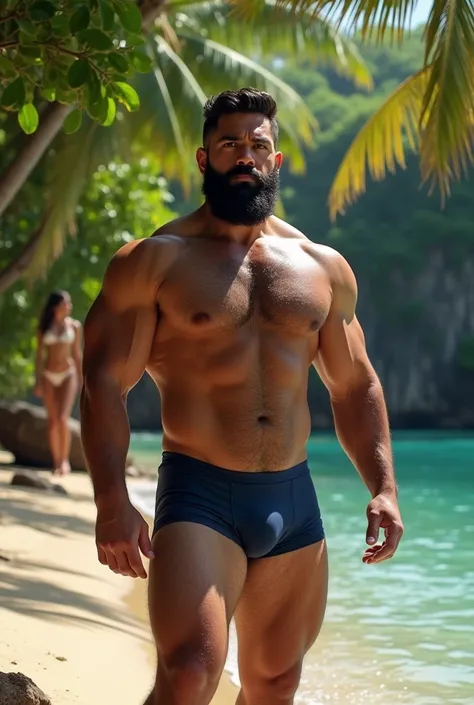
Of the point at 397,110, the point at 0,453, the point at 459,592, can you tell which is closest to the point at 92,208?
the point at 0,453

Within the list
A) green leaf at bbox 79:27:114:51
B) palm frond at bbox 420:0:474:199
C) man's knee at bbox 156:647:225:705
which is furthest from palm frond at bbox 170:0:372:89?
man's knee at bbox 156:647:225:705

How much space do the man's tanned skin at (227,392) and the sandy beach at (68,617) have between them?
1209 millimetres

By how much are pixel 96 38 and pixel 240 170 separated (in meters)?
0.63

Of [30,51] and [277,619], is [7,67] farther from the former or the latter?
[277,619]

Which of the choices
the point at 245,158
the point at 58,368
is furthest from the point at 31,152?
the point at 245,158

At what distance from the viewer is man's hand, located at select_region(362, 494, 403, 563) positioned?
3.49 meters

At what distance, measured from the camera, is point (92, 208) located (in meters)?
16.6

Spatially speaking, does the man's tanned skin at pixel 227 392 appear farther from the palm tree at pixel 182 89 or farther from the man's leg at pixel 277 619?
the palm tree at pixel 182 89

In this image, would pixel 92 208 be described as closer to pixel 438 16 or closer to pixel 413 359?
pixel 438 16

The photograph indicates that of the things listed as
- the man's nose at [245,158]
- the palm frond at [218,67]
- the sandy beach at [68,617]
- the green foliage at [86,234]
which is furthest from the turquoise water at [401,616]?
the palm frond at [218,67]

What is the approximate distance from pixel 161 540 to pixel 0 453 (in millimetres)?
14791

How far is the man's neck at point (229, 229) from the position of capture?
12.0 ft

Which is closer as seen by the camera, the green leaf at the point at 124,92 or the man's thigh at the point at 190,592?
the man's thigh at the point at 190,592

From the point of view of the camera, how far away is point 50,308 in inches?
485
